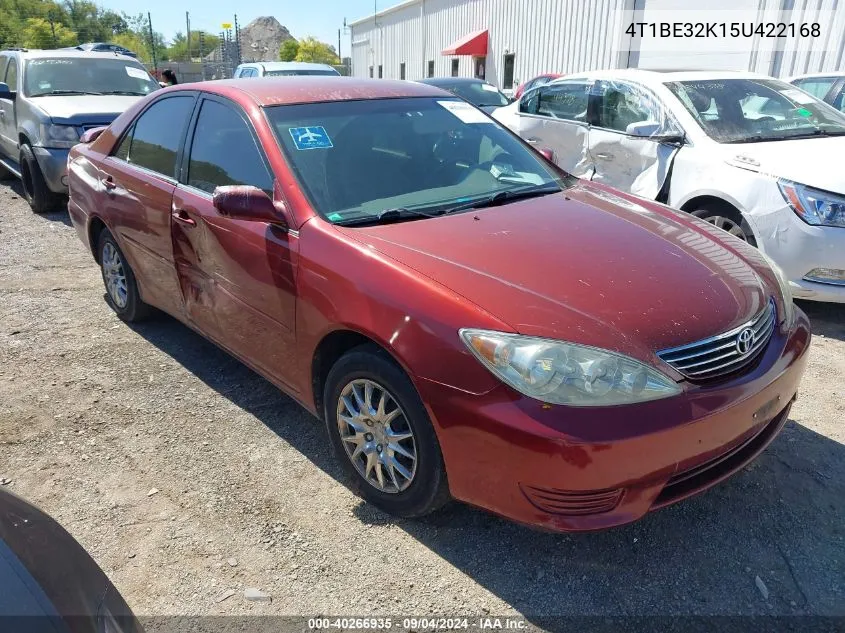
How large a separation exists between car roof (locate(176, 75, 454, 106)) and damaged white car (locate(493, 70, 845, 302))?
2205 millimetres

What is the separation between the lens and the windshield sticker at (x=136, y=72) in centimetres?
899

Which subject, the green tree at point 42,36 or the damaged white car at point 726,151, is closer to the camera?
the damaged white car at point 726,151

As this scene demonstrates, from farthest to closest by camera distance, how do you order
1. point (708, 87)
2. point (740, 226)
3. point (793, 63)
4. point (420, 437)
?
point (793, 63) → point (708, 87) → point (740, 226) → point (420, 437)

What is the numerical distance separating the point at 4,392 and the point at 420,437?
2787 mm

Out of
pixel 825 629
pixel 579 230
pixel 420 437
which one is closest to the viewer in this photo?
pixel 825 629

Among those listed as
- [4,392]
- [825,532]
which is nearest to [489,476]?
[825,532]

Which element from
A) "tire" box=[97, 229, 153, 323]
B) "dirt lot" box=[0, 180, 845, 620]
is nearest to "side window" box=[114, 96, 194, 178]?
"tire" box=[97, 229, 153, 323]

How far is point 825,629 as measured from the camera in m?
2.16

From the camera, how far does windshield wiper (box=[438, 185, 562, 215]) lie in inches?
120

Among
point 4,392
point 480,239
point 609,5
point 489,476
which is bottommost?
point 4,392

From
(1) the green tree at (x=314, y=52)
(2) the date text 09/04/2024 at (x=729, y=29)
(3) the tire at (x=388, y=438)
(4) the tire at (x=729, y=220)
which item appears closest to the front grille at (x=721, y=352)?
(3) the tire at (x=388, y=438)

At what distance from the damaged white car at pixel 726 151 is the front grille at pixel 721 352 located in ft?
7.07

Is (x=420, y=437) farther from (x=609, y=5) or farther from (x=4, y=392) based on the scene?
(x=609, y=5)

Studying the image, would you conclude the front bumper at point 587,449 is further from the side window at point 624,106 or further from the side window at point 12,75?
the side window at point 12,75
